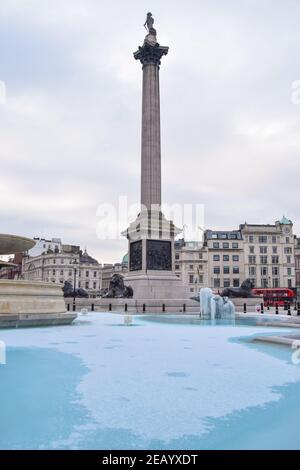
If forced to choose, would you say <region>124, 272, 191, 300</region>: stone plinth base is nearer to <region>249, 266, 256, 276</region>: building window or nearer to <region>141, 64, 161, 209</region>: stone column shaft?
<region>141, 64, 161, 209</region>: stone column shaft

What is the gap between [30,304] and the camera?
16188 millimetres

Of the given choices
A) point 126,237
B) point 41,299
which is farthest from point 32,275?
point 41,299

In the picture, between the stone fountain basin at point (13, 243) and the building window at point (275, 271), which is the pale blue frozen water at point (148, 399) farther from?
the building window at point (275, 271)

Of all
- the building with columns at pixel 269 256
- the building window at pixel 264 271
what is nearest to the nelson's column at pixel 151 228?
the building with columns at pixel 269 256

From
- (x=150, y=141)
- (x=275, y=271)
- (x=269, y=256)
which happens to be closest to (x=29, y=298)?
(x=150, y=141)

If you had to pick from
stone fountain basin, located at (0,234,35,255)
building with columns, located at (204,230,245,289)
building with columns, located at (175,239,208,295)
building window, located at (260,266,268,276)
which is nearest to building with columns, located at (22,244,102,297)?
building with columns, located at (175,239,208,295)

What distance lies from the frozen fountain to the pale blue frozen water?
14.4 metres

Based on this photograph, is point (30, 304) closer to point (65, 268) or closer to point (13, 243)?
point (13, 243)

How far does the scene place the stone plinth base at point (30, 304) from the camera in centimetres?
1538

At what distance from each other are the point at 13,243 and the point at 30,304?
9.87 ft

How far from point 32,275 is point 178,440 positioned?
12381cm

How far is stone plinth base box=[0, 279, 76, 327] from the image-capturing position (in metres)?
15.4

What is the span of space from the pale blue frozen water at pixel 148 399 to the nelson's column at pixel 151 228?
26451 mm
